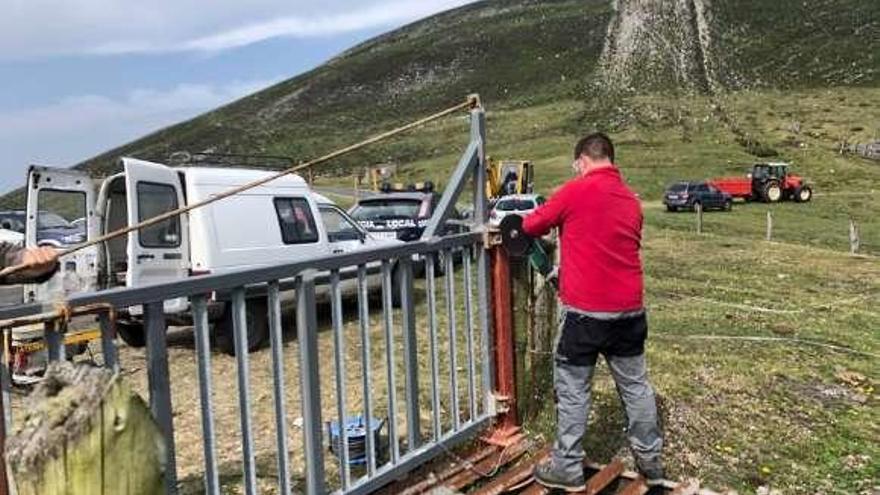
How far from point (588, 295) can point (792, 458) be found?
2.17 m

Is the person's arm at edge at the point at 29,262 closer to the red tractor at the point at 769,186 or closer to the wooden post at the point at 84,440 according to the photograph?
the wooden post at the point at 84,440

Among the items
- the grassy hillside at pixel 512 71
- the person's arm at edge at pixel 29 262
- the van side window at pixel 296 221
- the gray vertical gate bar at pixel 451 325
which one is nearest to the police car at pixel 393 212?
the van side window at pixel 296 221

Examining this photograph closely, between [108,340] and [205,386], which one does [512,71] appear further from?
[108,340]

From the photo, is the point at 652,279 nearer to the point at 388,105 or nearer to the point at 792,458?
the point at 792,458

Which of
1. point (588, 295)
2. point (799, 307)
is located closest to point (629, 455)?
point (588, 295)

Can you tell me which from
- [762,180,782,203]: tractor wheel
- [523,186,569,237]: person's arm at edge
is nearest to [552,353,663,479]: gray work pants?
[523,186,569,237]: person's arm at edge

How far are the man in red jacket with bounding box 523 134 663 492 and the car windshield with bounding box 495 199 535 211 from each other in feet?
71.1

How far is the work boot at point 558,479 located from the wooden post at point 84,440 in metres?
2.87

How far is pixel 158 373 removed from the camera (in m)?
3.27

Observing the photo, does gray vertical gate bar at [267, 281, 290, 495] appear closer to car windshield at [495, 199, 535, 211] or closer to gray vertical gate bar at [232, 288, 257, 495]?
gray vertical gate bar at [232, 288, 257, 495]

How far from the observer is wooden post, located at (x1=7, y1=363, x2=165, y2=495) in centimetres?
208

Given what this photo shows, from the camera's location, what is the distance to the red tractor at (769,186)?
39812 millimetres

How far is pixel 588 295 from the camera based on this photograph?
4.61m

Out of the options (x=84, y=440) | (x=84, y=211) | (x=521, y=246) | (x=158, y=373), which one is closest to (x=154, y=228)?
(x=84, y=211)
